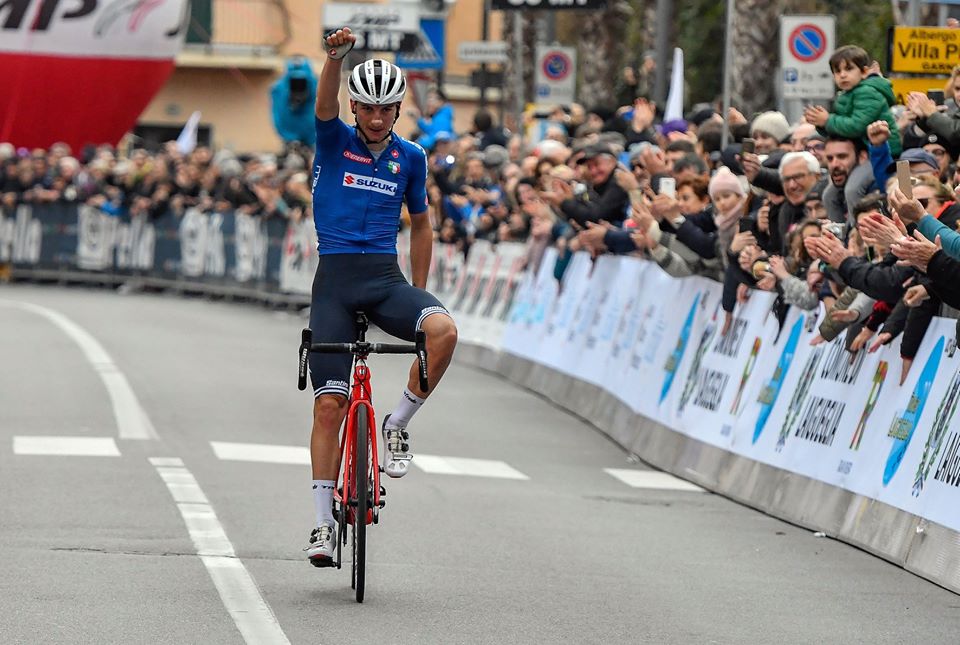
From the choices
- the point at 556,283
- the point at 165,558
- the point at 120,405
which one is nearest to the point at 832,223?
the point at 165,558

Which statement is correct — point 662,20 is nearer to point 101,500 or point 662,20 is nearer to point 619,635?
point 101,500

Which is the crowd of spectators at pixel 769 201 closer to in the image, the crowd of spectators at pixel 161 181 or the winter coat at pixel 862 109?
the winter coat at pixel 862 109

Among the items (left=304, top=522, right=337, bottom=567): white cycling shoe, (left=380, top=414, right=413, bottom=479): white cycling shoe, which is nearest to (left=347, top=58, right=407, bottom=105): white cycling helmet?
(left=380, top=414, right=413, bottom=479): white cycling shoe

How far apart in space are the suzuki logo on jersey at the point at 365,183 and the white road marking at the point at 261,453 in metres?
4.71

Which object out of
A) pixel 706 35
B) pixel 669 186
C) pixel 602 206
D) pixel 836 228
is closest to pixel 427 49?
pixel 602 206

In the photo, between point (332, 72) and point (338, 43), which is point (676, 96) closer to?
point (332, 72)

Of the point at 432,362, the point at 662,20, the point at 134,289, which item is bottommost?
the point at 134,289

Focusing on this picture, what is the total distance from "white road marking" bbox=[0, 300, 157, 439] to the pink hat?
416 cm

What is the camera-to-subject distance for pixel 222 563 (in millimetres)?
10047

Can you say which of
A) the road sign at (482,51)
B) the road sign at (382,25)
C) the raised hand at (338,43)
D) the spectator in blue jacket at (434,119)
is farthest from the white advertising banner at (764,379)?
the road sign at (482,51)

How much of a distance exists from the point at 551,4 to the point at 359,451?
54.8ft

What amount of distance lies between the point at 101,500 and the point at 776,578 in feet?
12.2

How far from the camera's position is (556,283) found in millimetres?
21016

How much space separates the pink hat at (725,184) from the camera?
1527 cm
